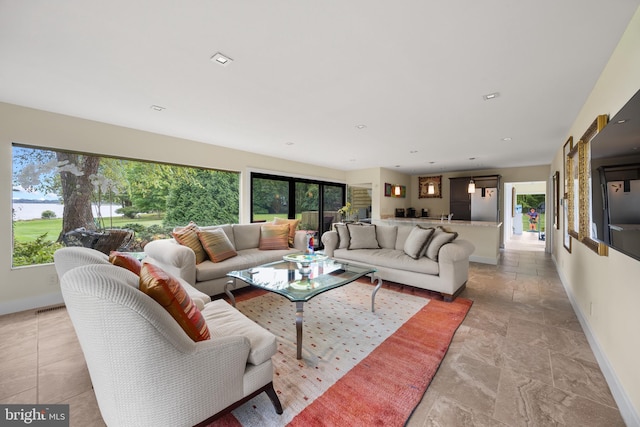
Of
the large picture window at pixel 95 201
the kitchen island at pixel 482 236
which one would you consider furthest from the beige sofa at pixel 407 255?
the large picture window at pixel 95 201

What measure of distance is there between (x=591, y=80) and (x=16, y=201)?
20.2 ft

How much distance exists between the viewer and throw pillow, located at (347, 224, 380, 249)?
4355 mm

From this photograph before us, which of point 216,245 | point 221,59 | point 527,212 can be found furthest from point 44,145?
point 527,212

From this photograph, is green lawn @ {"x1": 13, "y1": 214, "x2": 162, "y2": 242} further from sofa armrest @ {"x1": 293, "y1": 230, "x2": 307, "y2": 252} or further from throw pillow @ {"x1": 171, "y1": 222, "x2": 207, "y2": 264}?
sofa armrest @ {"x1": 293, "y1": 230, "x2": 307, "y2": 252}

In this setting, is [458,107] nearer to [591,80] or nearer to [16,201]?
[591,80]

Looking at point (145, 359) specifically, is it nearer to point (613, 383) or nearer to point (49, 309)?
point (613, 383)

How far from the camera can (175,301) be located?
1.26 metres

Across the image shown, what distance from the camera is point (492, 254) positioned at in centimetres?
530

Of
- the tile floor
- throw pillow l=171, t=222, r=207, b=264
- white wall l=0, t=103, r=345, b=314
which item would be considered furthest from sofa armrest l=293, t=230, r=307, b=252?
the tile floor

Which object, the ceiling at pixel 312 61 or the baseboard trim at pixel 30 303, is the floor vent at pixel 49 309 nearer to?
the baseboard trim at pixel 30 303

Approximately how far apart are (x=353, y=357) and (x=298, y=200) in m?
4.69

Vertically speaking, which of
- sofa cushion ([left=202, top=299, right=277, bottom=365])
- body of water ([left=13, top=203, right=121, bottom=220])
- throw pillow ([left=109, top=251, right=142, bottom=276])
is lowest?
sofa cushion ([left=202, top=299, right=277, bottom=365])

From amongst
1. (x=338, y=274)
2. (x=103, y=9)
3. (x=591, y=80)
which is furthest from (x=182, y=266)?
(x=591, y=80)

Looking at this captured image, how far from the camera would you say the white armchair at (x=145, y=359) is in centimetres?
97
